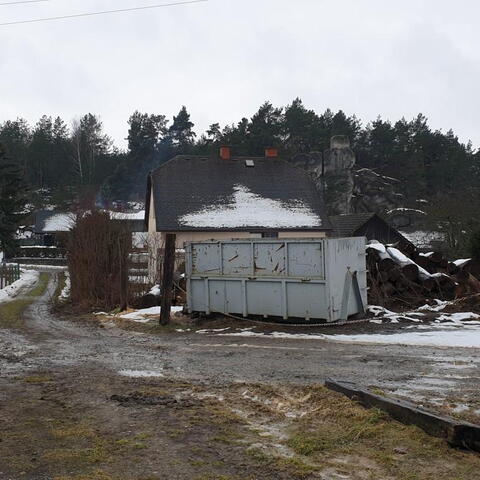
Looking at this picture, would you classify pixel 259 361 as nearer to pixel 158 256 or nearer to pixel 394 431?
pixel 394 431

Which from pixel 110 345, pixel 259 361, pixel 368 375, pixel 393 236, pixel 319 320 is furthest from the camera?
pixel 393 236

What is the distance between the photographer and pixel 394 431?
562cm

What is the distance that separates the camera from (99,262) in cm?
2111

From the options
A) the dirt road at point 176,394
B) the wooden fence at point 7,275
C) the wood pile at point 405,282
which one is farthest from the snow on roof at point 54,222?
the dirt road at point 176,394

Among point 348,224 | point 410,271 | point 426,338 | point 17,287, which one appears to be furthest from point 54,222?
point 426,338

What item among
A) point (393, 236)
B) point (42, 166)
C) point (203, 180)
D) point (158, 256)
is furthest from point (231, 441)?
point (42, 166)

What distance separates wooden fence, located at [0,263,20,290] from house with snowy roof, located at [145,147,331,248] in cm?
859

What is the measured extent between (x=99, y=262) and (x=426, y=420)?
1698 centimetres

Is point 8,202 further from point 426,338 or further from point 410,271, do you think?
point 426,338

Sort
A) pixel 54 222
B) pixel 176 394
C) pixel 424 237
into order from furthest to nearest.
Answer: pixel 54 222
pixel 424 237
pixel 176 394

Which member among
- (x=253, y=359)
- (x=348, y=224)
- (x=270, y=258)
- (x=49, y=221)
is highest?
(x=49, y=221)

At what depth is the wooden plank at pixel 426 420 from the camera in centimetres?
511

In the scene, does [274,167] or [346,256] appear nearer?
[346,256]

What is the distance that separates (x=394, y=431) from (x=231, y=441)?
5.03 feet
